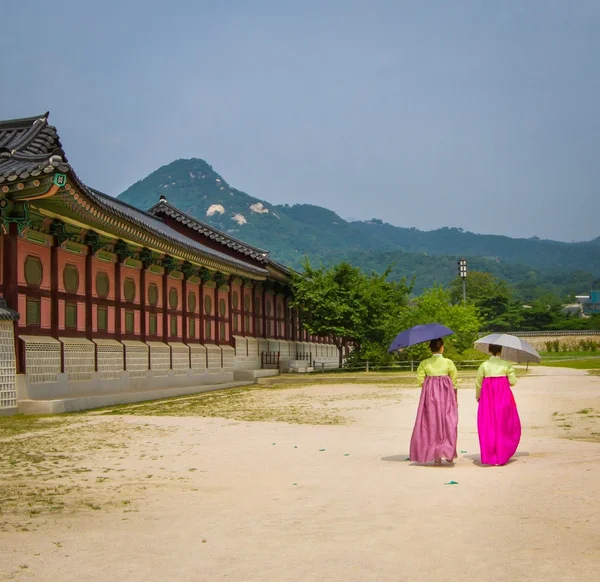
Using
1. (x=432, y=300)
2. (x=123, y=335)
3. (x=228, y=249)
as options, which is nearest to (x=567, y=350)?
(x=432, y=300)

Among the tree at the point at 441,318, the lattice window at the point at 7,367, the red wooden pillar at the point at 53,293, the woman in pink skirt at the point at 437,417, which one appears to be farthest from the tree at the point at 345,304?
the woman in pink skirt at the point at 437,417

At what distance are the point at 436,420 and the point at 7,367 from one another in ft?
42.9

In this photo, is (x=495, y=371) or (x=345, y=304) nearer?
(x=495, y=371)

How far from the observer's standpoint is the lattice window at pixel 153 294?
33.0m

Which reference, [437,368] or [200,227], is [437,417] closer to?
[437,368]

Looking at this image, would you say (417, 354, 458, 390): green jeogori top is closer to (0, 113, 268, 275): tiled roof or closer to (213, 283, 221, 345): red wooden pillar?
(0, 113, 268, 275): tiled roof

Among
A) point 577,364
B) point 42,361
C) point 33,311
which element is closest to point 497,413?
point 42,361

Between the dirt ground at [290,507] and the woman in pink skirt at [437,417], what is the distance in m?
0.25

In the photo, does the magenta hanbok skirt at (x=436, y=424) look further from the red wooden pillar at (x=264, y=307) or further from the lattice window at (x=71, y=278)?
the red wooden pillar at (x=264, y=307)

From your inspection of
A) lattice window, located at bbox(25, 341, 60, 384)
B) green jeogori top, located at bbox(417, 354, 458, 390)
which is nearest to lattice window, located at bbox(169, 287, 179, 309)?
lattice window, located at bbox(25, 341, 60, 384)

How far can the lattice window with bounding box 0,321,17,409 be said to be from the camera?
2081cm

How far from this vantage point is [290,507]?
→ 28.2 feet

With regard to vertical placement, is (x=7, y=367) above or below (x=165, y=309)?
below

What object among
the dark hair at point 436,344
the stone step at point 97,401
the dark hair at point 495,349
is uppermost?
the dark hair at point 436,344
